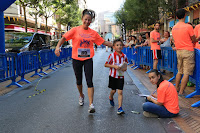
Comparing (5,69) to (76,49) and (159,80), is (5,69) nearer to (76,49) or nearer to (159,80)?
(76,49)

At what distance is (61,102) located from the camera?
541cm

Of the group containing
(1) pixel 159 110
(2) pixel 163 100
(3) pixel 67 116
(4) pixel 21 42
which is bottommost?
(3) pixel 67 116

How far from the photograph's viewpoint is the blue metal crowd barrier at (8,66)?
709 cm

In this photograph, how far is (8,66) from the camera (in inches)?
291

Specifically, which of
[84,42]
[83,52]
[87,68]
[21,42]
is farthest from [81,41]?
[21,42]

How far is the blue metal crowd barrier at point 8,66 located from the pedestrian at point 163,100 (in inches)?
186

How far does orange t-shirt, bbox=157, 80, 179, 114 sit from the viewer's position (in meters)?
3.93

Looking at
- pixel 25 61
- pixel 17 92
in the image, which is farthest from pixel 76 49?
pixel 25 61

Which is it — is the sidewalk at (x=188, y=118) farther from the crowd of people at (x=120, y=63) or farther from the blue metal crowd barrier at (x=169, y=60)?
the blue metal crowd barrier at (x=169, y=60)

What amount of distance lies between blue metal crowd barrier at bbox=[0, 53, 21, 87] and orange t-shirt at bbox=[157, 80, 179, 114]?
4.90 m

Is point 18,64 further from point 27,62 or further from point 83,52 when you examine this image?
point 83,52

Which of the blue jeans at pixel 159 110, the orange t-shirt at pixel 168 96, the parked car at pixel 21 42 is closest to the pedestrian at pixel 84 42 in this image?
the blue jeans at pixel 159 110

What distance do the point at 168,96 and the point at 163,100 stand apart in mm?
105

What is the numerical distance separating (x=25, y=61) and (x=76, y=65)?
4.64 meters
